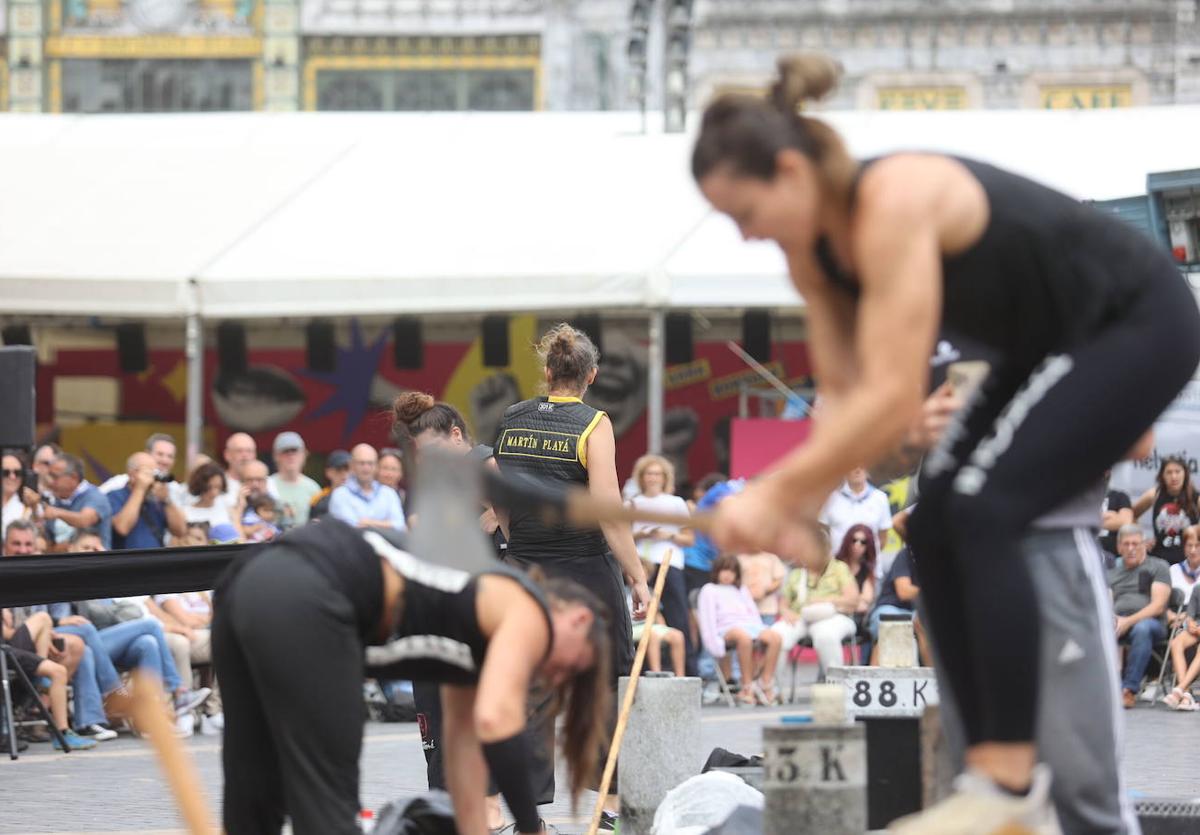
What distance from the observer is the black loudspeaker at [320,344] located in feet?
69.9

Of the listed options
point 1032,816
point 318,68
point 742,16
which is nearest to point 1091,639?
point 1032,816

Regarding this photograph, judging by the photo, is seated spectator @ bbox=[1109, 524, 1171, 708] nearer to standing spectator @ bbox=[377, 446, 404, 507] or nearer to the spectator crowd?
the spectator crowd

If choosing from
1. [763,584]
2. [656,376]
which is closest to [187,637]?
[763,584]

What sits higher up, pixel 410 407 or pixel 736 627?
pixel 410 407

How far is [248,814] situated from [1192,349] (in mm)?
2526

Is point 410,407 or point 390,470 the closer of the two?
point 410,407

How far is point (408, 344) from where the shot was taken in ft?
68.1

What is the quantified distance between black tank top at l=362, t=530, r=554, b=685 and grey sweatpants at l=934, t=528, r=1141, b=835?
4.19 feet

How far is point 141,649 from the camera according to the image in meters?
11.8

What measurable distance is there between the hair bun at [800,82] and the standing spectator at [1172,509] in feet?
36.5

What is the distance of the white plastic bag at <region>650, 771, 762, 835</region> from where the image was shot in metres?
6.66

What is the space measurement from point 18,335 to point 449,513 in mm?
17553

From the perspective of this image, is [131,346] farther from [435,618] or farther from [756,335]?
[435,618]

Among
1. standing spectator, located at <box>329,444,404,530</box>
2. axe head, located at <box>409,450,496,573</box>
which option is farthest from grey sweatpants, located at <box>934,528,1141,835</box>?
standing spectator, located at <box>329,444,404,530</box>
